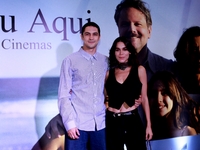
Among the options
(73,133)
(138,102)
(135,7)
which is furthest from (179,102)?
(73,133)

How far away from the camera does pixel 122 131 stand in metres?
2.57

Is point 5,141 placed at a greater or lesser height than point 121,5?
lesser

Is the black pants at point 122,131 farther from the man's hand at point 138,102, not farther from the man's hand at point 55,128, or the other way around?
the man's hand at point 55,128

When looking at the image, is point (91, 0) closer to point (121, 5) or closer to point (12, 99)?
point (121, 5)

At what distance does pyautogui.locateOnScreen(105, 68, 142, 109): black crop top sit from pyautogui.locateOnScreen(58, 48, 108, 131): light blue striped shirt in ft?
0.30

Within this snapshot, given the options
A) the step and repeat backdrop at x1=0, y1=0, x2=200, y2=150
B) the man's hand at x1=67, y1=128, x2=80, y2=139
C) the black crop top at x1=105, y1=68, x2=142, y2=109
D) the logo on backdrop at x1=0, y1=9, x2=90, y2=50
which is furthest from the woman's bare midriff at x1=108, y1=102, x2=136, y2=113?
the logo on backdrop at x1=0, y1=9, x2=90, y2=50

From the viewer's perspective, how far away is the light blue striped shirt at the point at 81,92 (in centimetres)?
251

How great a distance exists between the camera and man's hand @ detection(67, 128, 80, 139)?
2.48 metres

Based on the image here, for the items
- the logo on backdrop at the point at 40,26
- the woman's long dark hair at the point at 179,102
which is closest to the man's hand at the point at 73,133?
the logo on backdrop at the point at 40,26

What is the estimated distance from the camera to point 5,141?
2514 mm

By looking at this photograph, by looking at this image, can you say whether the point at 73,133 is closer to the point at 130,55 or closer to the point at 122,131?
the point at 122,131

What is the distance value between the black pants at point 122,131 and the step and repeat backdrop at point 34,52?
0.45 metres

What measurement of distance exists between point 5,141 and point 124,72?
1065 mm

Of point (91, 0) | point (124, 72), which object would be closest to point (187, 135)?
point (124, 72)
